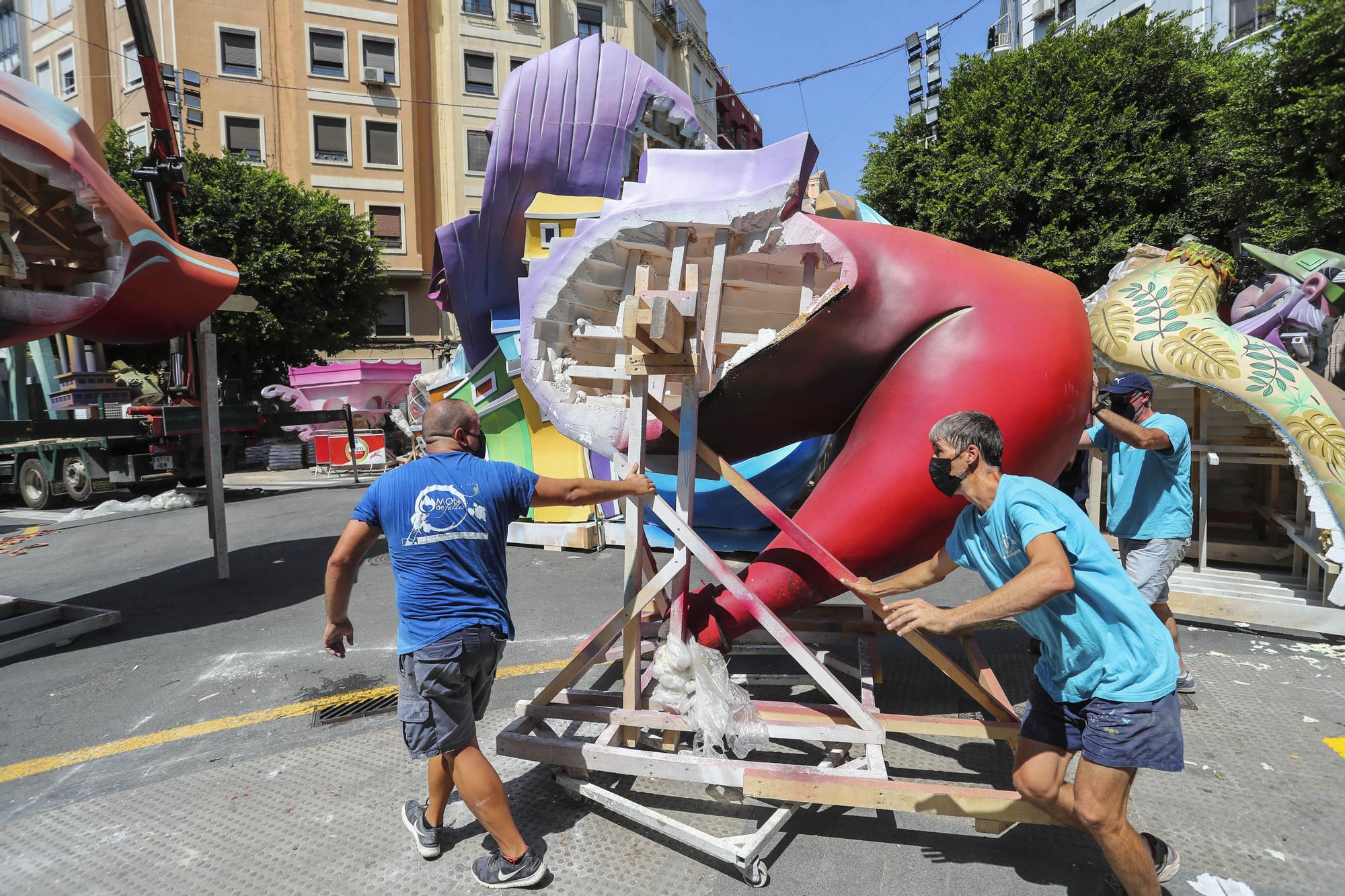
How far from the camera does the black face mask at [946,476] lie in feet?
6.73

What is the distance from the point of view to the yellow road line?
325 cm

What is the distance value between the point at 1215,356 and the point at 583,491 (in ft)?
14.4

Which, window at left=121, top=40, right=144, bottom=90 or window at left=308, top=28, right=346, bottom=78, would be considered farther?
window at left=308, top=28, right=346, bottom=78

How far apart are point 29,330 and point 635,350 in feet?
13.9

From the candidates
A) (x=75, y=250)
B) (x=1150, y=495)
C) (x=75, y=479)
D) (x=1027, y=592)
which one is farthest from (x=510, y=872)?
(x=75, y=479)

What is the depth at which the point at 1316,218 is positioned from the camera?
918 cm

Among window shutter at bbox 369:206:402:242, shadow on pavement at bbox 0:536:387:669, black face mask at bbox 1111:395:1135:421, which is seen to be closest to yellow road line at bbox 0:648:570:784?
shadow on pavement at bbox 0:536:387:669

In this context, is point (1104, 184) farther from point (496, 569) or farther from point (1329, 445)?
point (496, 569)

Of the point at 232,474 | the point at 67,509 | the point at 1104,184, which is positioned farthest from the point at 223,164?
the point at 1104,184

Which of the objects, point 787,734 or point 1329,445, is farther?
point 1329,445

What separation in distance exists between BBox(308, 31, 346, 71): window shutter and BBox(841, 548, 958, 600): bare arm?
28.3 meters

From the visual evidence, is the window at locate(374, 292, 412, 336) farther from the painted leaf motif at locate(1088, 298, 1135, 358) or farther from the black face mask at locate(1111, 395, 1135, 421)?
the black face mask at locate(1111, 395, 1135, 421)

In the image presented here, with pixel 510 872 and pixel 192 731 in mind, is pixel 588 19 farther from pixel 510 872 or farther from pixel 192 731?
pixel 510 872

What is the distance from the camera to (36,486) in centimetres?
1165
